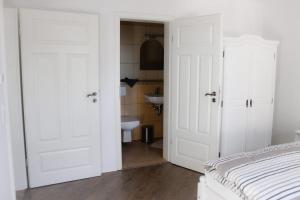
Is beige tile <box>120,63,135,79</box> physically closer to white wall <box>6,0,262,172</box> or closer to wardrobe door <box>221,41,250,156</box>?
white wall <box>6,0,262,172</box>

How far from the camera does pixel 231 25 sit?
3.94m

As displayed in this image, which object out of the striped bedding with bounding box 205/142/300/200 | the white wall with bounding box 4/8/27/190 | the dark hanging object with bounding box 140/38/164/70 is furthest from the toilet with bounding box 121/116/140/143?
the striped bedding with bounding box 205/142/300/200

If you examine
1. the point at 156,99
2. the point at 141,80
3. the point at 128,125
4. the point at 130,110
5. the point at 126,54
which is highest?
the point at 126,54

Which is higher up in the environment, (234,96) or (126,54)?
(126,54)

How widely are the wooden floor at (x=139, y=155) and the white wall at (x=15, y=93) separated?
49.9 inches

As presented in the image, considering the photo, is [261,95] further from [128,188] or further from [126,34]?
Result: [126,34]

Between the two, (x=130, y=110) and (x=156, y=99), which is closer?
(x=156, y=99)

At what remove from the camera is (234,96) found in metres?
3.39

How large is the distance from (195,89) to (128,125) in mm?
1432

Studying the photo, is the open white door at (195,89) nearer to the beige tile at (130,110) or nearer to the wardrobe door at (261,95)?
the wardrobe door at (261,95)

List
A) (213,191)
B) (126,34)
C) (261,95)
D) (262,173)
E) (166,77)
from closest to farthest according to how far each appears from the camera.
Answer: (262,173) → (213,191) → (261,95) → (166,77) → (126,34)

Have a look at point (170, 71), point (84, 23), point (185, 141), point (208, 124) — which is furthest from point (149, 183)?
point (84, 23)

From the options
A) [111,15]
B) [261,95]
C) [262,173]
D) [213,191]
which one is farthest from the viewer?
[261,95]

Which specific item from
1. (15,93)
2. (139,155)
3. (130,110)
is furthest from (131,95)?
(15,93)
